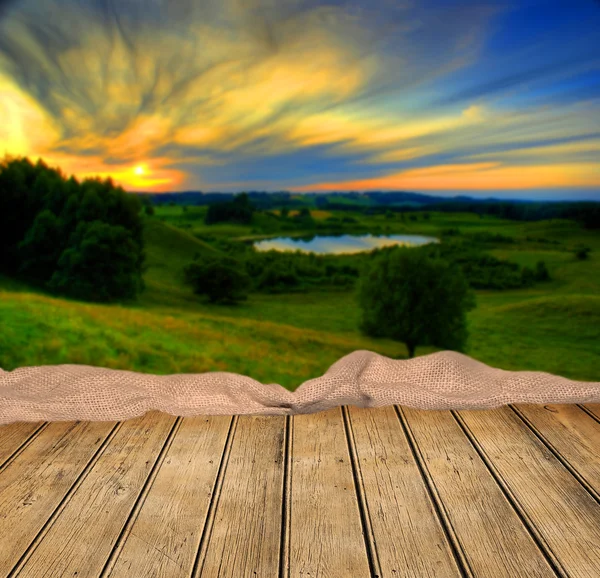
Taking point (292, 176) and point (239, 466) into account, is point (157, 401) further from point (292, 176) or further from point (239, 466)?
point (292, 176)

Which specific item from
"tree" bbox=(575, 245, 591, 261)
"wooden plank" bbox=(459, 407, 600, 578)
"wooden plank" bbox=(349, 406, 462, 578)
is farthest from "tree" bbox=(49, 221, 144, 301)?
"tree" bbox=(575, 245, 591, 261)

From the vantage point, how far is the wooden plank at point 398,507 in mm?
1305

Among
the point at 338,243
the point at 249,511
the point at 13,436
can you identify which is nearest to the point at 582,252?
the point at 338,243

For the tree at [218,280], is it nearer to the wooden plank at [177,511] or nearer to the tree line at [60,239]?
the tree line at [60,239]

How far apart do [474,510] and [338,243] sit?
1.75 metres

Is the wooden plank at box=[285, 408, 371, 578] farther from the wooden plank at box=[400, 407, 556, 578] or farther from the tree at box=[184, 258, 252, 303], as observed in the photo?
the tree at box=[184, 258, 252, 303]

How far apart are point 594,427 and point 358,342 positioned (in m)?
1.09

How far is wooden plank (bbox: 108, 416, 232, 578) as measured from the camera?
4.28 feet

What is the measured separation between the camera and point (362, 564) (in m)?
1.30

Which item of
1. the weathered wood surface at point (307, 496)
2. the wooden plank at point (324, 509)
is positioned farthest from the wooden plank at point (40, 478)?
the wooden plank at point (324, 509)

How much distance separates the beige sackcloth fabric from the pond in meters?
0.70

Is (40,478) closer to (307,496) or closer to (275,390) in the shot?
(307,496)

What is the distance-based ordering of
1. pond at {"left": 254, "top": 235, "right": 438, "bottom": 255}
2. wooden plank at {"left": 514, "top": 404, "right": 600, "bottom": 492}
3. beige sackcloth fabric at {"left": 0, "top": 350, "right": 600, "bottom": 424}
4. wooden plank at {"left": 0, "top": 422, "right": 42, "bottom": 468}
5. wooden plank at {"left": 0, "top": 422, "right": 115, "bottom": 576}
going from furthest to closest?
pond at {"left": 254, "top": 235, "right": 438, "bottom": 255} → beige sackcloth fabric at {"left": 0, "top": 350, "right": 600, "bottom": 424} → wooden plank at {"left": 0, "top": 422, "right": 42, "bottom": 468} → wooden plank at {"left": 514, "top": 404, "right": 600, "bottom": 492} → wooden plank at {"left": 0, "top": 422, "right": 115, "bottom": 576}

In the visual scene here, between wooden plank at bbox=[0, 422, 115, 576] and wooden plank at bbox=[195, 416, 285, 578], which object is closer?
wooden plank at bbox=[195, 416, 285, 578]
